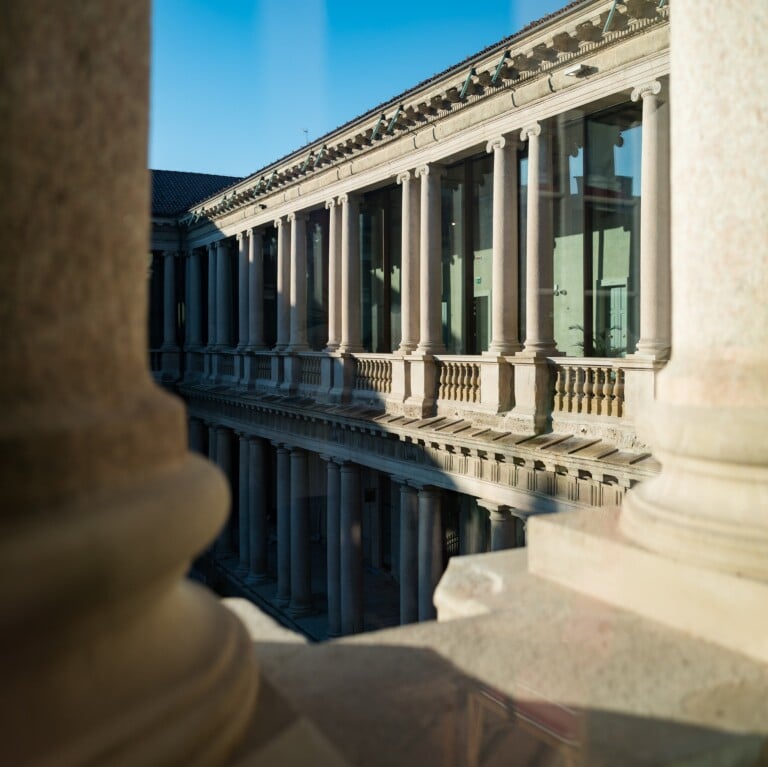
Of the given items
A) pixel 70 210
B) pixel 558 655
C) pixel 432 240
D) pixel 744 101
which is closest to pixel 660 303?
pixel 432 240

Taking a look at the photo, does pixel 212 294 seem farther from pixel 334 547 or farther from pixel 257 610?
pixel 257 610

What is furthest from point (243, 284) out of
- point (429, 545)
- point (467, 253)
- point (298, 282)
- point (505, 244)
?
point (505, 244)

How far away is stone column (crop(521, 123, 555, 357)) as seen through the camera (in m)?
15.6

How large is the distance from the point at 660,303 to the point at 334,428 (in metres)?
11.3

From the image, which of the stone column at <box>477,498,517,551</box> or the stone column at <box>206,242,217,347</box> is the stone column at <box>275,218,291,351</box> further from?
the stone column at <box>477,498,517,551</box>

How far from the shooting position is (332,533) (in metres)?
23.4

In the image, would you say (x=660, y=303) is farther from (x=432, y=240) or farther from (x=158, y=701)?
(x=158, y=701)

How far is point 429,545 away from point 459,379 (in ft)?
12.9

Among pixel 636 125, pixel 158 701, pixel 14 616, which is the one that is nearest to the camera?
pixel 14 616

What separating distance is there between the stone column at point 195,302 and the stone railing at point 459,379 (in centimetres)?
1964

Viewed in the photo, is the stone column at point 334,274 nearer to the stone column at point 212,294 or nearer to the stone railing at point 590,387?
the stone railing at point 590,387

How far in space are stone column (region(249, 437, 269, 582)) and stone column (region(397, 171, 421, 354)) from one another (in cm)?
1097

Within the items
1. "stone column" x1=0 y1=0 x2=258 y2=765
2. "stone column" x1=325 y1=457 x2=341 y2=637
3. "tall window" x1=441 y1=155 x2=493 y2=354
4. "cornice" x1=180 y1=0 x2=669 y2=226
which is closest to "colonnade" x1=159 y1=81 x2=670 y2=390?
"cornice" x1=180 y1=0 x2=669 y2=226

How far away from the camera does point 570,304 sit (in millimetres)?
18141
